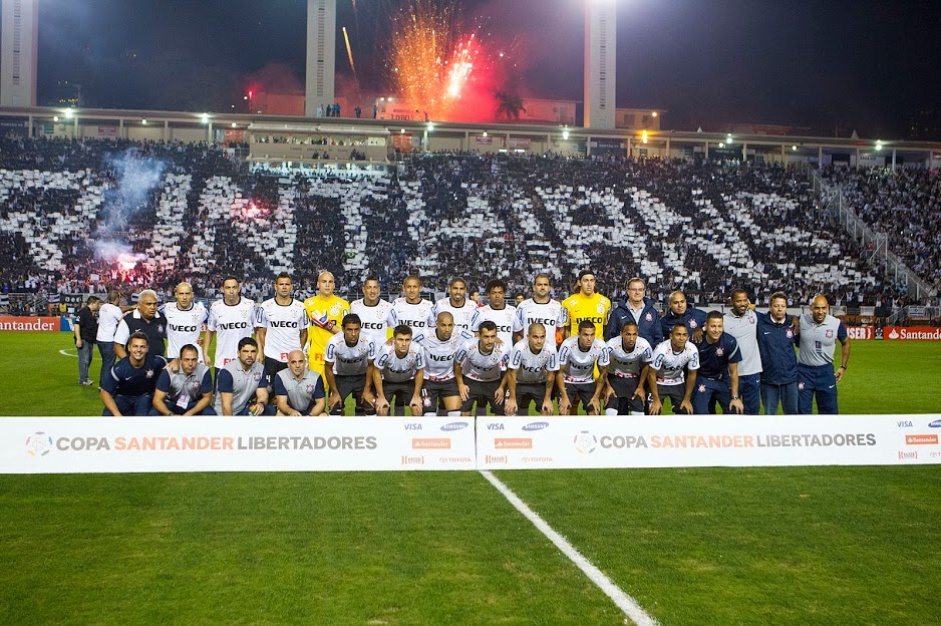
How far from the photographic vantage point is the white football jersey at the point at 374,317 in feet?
39.4

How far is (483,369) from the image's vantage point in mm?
11258

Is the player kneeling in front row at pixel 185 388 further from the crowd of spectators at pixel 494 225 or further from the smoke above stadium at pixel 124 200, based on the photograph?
the smoke above stadium at pixel 124 200

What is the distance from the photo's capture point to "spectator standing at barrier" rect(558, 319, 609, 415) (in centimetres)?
1082

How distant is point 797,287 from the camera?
4178 centimetres

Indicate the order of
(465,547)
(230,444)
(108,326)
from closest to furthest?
(465,547) < (230,444) < (108,326)

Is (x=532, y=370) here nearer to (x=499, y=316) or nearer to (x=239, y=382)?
(x=499, y=316)

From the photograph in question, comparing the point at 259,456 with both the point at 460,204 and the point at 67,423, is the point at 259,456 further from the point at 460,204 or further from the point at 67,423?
the point at 460,204

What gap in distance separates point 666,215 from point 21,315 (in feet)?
110

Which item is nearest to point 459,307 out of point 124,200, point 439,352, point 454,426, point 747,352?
point 439,352

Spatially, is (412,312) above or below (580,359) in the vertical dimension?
above

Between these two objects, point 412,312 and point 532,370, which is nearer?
point 532,370

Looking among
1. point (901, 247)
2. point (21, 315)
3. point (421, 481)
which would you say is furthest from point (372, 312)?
point (901, 247)

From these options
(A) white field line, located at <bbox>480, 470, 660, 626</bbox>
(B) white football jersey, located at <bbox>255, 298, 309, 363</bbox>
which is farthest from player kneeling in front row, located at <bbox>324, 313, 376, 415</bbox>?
(A) white field line, located at <bbox>480, 470, 660, 626</bbox>

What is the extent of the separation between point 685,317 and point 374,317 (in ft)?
14.5
